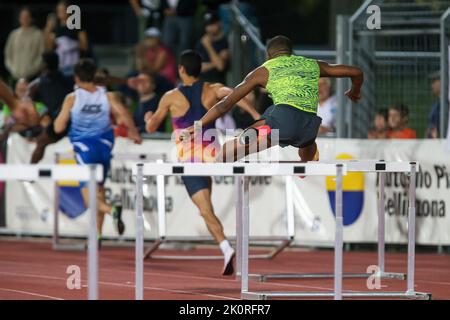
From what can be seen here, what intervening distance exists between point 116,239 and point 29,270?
436 cm

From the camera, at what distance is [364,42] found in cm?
1866

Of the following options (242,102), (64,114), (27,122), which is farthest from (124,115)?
(242,102)

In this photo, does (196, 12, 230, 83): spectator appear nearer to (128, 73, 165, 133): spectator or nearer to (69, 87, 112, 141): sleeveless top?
(128, 73, 165, 133): spectator

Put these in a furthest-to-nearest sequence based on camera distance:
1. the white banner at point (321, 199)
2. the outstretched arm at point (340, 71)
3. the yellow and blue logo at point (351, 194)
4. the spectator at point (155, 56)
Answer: the spectator at point (155, 56), the yellow and blue logo at point (351, 194), the white banner at point (321, 199), the outstretched arm at point (340, 71)

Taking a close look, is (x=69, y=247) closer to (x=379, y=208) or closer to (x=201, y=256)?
(x=201, y=256)

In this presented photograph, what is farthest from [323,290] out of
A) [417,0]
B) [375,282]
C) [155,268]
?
[417,0]

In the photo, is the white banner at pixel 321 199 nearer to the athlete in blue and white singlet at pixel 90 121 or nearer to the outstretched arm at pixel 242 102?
the athlete in blue and white singlet at pixel 90 121

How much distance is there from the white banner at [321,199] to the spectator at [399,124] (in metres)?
0.52

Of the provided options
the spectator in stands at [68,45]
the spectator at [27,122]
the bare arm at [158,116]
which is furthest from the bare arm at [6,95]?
the spectator in stands at [68,45]

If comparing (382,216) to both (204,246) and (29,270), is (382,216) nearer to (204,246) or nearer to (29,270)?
(29,270)

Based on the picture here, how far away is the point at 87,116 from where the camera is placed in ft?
58.0

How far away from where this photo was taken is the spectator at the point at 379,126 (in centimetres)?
1858

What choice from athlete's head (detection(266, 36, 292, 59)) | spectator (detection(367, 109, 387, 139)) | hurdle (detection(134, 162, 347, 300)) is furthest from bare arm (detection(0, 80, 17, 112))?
spectator (detection(367, 109, 387, 139))

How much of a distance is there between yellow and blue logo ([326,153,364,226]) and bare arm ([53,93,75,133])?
3514mm
